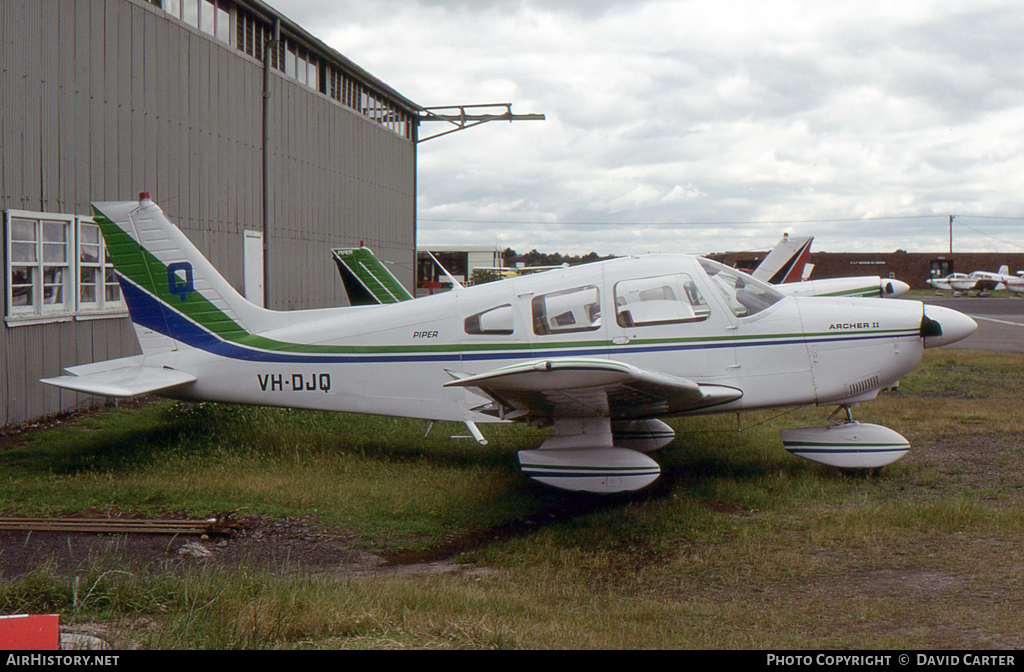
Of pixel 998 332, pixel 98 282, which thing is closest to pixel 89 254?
pixel 98 282

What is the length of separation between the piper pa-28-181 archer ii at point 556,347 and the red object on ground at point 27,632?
14.8 feet

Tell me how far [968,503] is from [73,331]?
10964mm

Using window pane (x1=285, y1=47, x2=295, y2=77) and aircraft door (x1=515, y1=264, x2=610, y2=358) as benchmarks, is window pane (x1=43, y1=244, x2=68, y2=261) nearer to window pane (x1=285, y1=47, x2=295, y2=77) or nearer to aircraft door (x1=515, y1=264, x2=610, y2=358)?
aircraft door (x1=515, y1=264, x2=610, y2=358)

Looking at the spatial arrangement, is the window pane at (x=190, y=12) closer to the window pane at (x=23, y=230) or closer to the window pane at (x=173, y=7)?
the window pane at (x=173, y=7)

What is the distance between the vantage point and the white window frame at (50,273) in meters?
9.54

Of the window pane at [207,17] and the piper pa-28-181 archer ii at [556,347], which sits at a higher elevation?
the window pane at [207,17]

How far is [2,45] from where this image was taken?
923cm

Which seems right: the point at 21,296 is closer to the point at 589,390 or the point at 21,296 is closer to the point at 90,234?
the point at 90,234

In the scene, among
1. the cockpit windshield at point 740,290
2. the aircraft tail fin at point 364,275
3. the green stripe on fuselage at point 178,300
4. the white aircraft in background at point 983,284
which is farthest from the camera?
the white aircraft in background at point 983,284

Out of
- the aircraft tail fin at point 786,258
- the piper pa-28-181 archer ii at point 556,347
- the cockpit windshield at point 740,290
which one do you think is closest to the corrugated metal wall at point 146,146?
the piper pa-28-181 archer ii at point 556,347

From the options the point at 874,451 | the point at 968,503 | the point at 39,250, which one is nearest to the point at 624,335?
the point at 874,451

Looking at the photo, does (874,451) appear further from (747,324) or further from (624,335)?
(624,335)

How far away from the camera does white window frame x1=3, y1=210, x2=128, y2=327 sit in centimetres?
954

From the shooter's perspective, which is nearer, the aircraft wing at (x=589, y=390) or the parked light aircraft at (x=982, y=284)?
the aircraft wing at (x=589, y=390)
